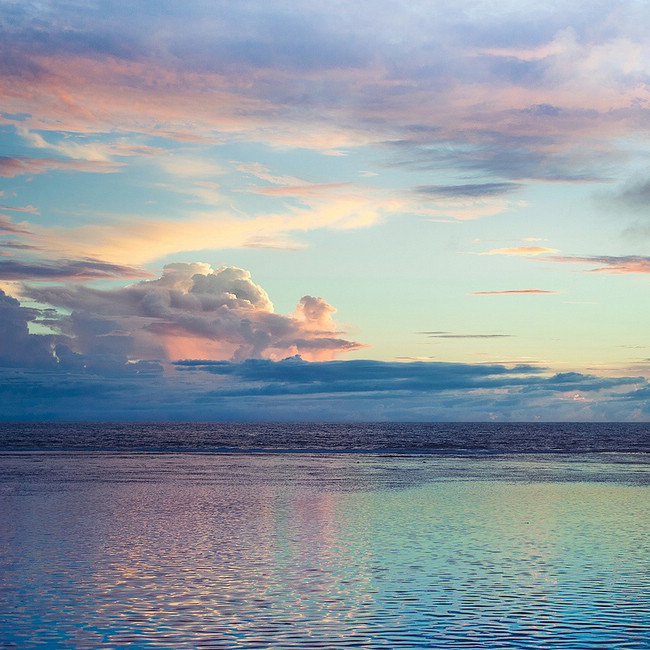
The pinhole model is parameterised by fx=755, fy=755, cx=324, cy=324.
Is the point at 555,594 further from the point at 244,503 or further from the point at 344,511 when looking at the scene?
the point at 244,503

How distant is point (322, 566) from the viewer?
70.8ft

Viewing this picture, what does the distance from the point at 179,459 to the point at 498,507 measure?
4479cm

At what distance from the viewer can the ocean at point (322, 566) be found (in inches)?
606

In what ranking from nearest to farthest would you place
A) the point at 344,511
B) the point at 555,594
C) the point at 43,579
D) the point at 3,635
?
the point at 3,635 → the point at 555,594 → the point at 43,579 → the point at 344,511

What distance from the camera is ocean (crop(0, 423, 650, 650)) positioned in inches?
606

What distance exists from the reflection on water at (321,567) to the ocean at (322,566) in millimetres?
74

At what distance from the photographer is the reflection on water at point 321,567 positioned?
15.4m

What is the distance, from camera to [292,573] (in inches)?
811

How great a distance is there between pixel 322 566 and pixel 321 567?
0.42ft

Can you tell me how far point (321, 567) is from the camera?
21.5 m

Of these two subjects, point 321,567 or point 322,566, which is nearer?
point 321,567

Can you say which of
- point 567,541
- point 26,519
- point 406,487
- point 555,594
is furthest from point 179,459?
point 555,594

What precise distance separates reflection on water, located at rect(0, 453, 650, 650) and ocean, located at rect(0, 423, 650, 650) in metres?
0.07

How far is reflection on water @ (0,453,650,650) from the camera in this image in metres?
15.4
